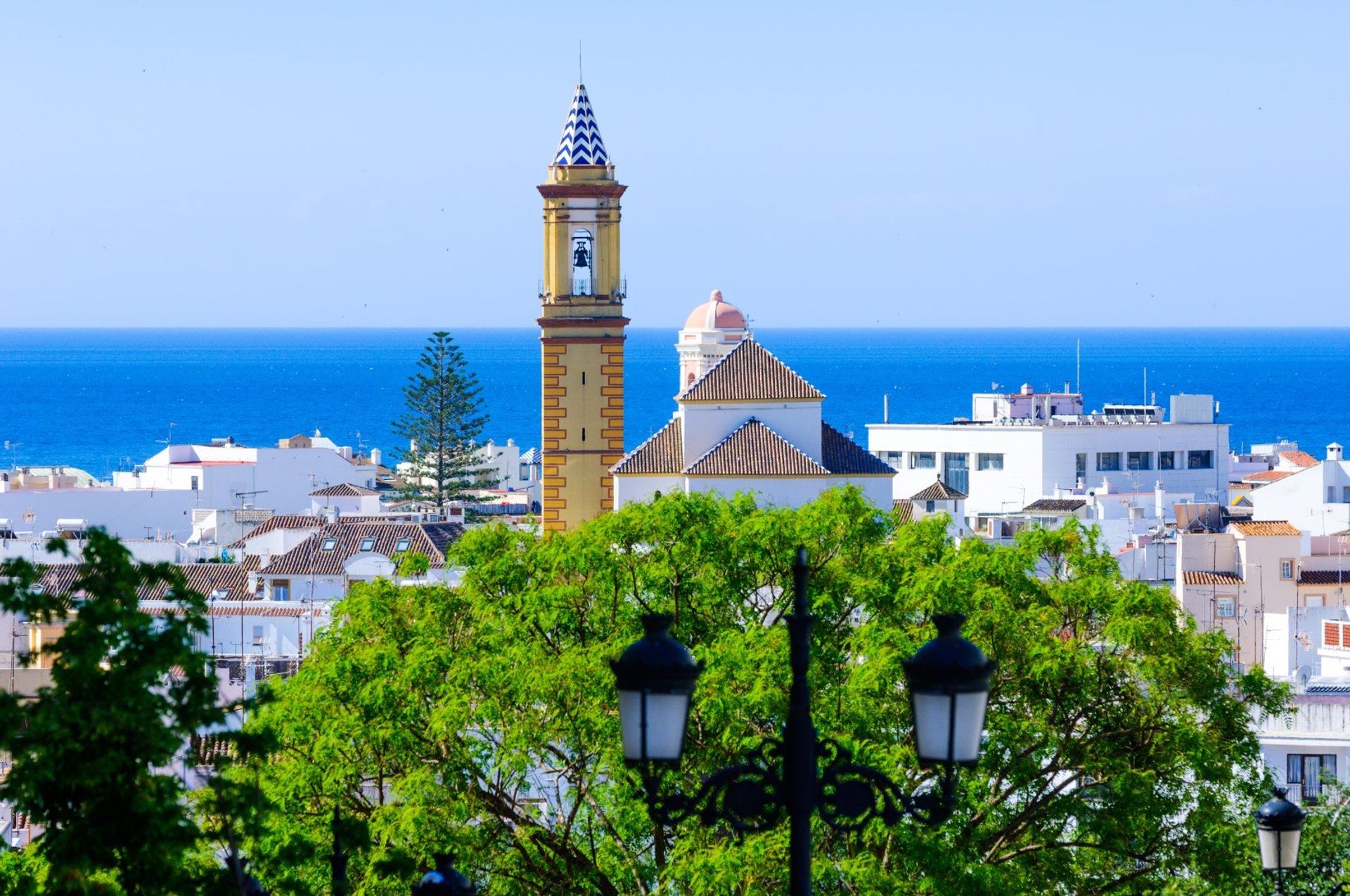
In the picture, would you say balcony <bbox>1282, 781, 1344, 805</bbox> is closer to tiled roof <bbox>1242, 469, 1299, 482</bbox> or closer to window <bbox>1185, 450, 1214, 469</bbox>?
tiled roof <bbox>1242, 469, 1299, 482</bbox>

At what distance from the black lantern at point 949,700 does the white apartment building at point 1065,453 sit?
2988 inches

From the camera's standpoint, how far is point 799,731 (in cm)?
820

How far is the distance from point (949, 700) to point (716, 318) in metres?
67.6

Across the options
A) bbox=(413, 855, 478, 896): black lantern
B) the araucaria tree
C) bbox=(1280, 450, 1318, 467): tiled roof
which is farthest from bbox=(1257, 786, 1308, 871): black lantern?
bbox=(1280, 450, 1318, 467): tiled roof

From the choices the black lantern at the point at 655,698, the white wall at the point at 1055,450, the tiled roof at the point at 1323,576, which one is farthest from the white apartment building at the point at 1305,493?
the black lantern at the point at 655,698

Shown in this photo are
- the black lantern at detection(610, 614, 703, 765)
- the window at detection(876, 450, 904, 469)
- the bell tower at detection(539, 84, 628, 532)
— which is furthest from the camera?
the window at detection(876, 450, 904, 469)

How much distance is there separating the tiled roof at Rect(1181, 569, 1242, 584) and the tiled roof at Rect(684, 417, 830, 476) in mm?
9311

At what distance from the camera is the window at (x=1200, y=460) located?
8838 cm

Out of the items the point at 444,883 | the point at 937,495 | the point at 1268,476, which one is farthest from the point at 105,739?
the point at 1268,476

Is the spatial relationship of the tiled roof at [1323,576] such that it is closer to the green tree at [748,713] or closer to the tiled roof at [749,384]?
the tiled roof at [749,384]

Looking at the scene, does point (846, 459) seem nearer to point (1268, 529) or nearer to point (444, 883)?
point (1268, 529)

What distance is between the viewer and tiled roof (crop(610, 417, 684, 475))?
40031mm

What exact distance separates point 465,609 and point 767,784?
13.3 meters

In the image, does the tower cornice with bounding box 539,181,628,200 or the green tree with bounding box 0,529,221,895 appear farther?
the tower cornice with bounding box 539,181,628,200
